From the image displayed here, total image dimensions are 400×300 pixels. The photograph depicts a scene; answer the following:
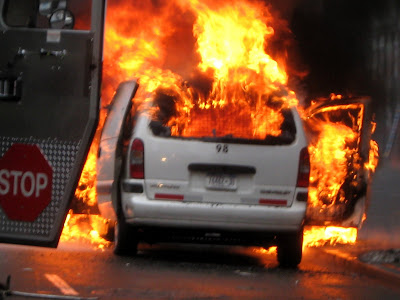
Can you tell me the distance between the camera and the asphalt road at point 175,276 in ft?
27.3

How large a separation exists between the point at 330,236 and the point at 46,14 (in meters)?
8.45

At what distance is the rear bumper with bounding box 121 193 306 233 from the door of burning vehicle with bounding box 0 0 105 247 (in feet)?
14.3

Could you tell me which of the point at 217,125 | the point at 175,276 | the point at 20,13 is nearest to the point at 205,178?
the point at 217,125

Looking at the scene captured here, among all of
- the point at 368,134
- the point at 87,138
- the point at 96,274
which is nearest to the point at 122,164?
the point at 96,274

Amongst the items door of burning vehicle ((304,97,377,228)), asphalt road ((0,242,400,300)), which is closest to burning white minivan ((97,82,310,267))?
asphalt road ((0,242,400,300))

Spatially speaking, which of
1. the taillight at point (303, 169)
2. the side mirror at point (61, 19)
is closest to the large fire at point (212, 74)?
the taillight at point (303, 169)

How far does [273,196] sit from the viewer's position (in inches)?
406

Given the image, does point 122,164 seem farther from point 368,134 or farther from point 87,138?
point 87,138

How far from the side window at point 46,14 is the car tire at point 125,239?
4.67 metres

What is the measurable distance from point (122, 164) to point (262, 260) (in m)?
2.49

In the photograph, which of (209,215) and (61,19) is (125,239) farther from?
(61,19)

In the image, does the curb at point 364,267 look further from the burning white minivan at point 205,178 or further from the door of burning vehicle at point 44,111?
the door of burning vehicle at point 44,111

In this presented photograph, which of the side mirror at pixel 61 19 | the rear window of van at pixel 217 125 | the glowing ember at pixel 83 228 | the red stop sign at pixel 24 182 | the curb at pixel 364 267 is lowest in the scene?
the glowing ember at pixel 83 228

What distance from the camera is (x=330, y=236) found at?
13461 mm
